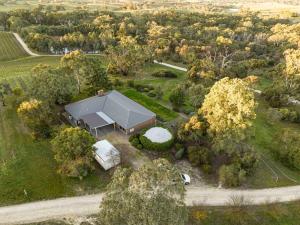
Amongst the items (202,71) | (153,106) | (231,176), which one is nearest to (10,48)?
(153,106)

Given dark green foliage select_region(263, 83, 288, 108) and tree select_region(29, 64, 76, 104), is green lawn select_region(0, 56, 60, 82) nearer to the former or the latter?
tree select_region(29, 64, 76, 104)

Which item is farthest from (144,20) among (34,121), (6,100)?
(34,121)

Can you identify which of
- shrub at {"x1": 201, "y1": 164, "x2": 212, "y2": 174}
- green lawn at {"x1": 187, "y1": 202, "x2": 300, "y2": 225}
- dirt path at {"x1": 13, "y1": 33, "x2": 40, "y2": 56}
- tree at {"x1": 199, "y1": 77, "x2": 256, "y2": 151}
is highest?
tree at {"x1": 199, "y1": 77, "x2": 256, "y2": 151}

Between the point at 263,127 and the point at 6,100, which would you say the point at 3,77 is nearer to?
the point at 6,100

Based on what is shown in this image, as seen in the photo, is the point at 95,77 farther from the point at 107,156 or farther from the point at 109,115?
the point at 107,156

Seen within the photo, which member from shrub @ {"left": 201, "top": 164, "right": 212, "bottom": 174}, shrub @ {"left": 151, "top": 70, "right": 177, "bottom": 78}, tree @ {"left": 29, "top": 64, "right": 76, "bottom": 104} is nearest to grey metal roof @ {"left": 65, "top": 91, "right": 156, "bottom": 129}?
tree @ {"left": 29, "top": 64, "right": 76, "bottom": 104}
